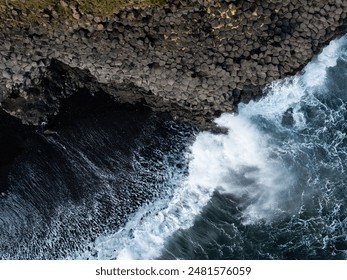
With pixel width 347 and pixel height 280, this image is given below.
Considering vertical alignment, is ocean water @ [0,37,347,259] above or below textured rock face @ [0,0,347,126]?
below

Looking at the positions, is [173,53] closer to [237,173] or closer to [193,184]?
[193,184]

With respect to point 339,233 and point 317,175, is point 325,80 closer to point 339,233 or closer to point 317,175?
point 317,175

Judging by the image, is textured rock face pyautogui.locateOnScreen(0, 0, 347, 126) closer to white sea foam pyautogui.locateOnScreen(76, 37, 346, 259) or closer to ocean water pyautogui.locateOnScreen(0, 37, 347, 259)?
white sea foam pyautogui.locateOnScreen(76, 37, 346, 259)

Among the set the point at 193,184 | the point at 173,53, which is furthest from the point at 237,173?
the point at 173,53

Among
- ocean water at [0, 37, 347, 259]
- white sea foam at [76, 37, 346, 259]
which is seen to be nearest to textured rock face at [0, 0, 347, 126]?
white sea foam at [76, 37, 346, 259]

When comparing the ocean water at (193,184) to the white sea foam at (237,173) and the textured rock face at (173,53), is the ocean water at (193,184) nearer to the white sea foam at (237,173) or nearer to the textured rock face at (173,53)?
Answer: the white sea foam at (237,173)

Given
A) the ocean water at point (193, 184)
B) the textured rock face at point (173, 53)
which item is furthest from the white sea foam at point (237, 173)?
the textured rock face at point (173, 53)
